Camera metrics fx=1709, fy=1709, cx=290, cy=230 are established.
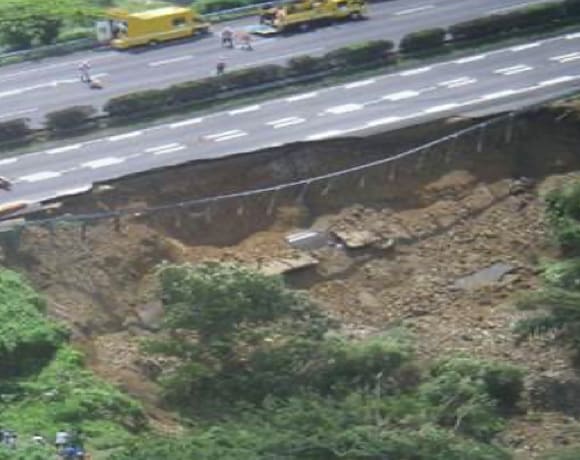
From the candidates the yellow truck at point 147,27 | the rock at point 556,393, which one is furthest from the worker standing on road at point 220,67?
the rock at point 556,393

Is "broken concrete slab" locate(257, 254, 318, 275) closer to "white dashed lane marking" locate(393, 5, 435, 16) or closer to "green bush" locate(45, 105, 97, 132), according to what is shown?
"green bush" locate(45, 105, 97, 132)

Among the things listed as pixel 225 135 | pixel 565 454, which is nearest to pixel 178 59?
pixel 225 135

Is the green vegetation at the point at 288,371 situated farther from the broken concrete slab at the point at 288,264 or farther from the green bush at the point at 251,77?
the green bush at the point at 251,77

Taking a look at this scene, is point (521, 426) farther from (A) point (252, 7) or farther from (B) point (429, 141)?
(A) point (252, 7)

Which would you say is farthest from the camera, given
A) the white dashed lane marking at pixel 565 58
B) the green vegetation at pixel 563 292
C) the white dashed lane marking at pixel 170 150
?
the white dashed lane marking at pixel 565 58

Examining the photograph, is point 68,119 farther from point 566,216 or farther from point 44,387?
point 566,216

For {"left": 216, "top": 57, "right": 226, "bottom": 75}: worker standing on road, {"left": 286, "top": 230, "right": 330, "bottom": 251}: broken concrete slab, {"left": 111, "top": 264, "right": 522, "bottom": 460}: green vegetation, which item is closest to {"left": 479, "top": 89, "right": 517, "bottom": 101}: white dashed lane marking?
{"left": 286, "top": 230, "right": 330, "bottom": 251}: broken concrete slab
